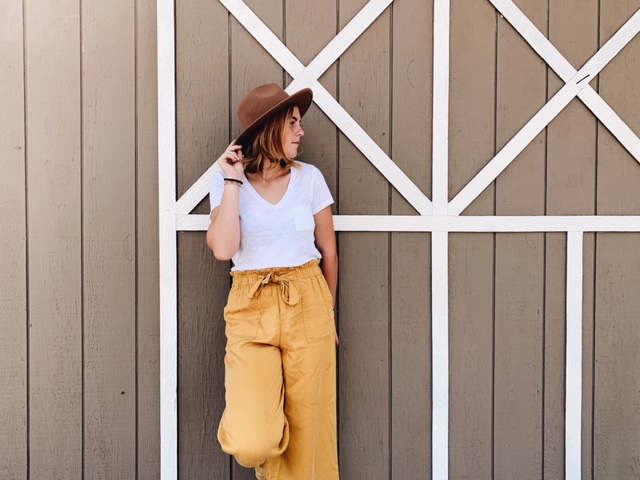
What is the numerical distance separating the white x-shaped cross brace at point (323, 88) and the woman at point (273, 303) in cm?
27

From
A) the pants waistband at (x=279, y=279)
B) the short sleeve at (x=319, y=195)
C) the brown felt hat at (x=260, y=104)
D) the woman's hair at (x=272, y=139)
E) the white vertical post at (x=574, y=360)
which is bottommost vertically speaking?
the white vertical post at (x=574, y=360)

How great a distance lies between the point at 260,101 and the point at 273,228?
50 cm

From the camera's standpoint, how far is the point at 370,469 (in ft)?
8.39

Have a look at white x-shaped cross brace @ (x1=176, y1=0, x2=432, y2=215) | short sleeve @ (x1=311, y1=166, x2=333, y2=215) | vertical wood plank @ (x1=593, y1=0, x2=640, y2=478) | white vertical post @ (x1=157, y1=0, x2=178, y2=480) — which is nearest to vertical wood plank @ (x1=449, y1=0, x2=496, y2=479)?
white x-shaped cross brace @ (x1=176, y1=0, x2=432, y2=215)

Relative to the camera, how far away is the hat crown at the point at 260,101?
2115 millimetres

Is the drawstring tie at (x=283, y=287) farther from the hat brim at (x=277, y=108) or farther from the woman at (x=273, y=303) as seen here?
the hat brim at (x=277, y=108)

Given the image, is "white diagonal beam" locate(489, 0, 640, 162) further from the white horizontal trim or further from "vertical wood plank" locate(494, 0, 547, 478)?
the white horizontal trim

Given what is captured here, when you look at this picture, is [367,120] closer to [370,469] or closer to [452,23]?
[452,23]

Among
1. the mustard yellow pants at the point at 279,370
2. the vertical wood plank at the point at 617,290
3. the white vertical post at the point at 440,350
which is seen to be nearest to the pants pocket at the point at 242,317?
the mustard yellow pants at the point at 279,370

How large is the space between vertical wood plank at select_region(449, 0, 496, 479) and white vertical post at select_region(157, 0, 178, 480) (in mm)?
1286

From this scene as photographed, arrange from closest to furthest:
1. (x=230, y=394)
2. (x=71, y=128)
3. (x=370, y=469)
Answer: (x=230, y=394), (x=71, y=128), (x=370, y=469)

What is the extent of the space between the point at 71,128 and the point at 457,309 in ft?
6.42

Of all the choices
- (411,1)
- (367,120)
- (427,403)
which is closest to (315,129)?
(367,120)

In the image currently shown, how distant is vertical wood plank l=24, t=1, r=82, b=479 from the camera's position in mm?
2387
